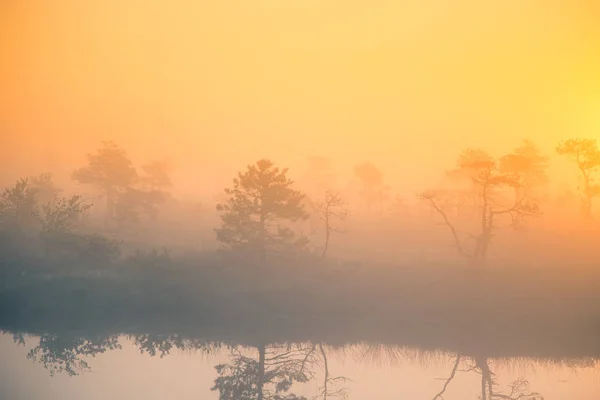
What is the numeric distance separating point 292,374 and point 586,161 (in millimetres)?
24781

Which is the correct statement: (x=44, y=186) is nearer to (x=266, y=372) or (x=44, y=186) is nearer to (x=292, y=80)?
(x=292, y=80)

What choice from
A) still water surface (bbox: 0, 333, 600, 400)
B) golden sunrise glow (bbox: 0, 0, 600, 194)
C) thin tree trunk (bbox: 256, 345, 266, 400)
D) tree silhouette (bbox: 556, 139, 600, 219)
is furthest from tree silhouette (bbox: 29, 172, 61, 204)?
tree silhouette (bbox: 556, 139, 600, 219)

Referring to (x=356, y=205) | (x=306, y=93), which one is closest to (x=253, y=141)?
(x=306, y=93)

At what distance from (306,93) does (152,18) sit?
12294 mm

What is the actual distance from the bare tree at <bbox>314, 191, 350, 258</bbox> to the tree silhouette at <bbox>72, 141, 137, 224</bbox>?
549 inches

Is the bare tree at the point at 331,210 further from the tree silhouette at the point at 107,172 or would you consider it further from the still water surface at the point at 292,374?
the tree silhouette at the point at 107,172

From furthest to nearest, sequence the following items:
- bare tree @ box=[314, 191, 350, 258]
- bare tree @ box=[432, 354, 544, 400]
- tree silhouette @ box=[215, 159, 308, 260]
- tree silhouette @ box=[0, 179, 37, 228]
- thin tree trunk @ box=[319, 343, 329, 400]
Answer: bare tree @ box=[314, 191, 350, 258] < tree silhouette @ box=[0, 179, 37, 228] < tree silhouette @ box=[215, 159, 308, 260] < thin tree trunk @ box=[319, 343, 329, 400] < bare tree @ box=[432, 354, 544, 400]

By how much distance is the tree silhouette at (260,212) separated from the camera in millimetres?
32750

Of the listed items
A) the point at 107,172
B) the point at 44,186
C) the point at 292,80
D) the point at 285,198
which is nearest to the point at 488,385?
the point at 285,198

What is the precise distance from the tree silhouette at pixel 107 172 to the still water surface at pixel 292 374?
1497 centimetres

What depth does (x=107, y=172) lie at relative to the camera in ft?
131

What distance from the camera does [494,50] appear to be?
39031 millimetres

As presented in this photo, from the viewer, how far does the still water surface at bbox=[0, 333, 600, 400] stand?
69.8ft

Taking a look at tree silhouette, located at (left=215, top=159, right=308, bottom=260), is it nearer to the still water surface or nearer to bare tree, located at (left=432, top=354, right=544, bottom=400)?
→ the still water surface
